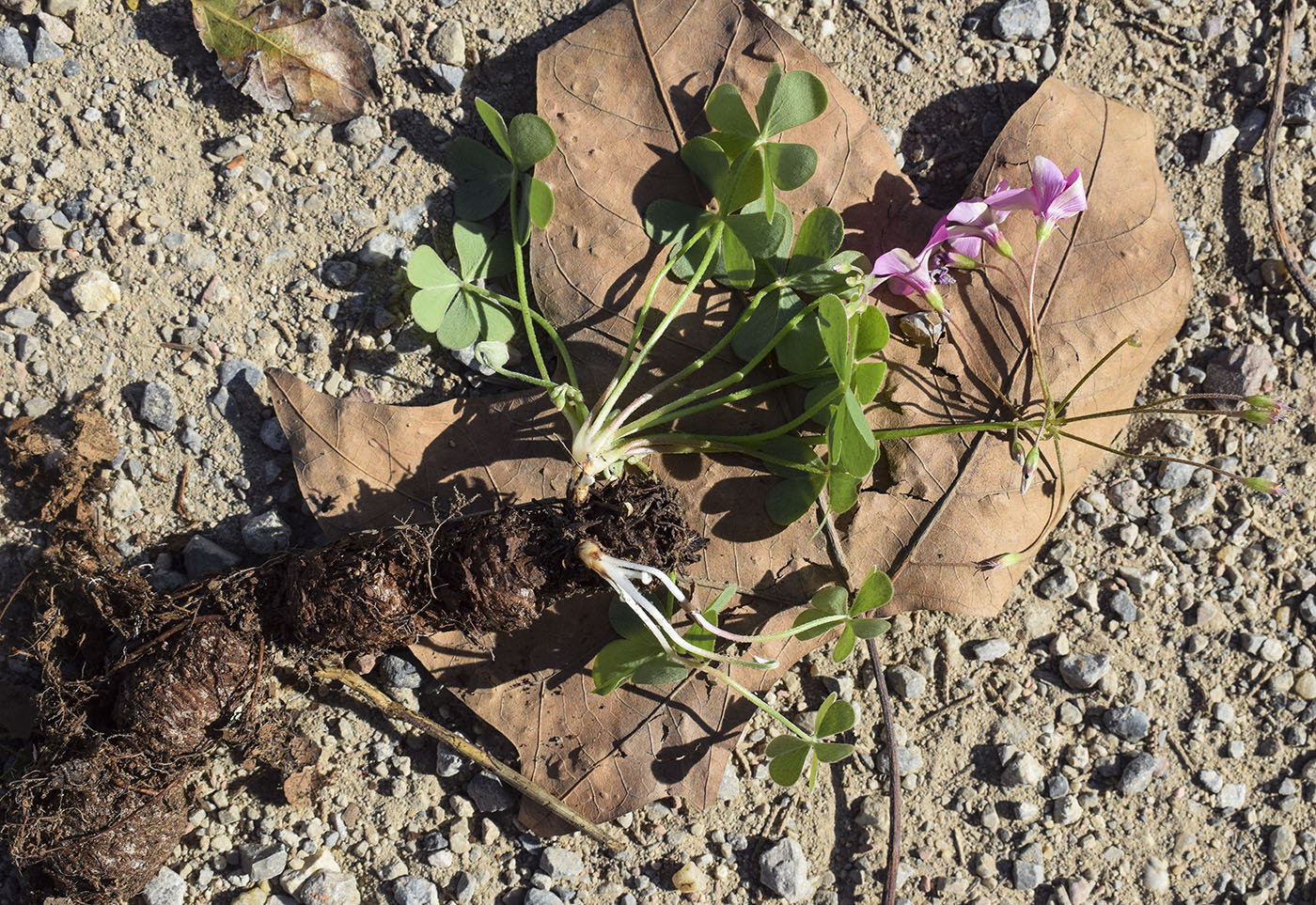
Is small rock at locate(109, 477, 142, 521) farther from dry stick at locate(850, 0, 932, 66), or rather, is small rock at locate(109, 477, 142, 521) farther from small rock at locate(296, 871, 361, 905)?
dry stick at locate(850, 0, 932, 66)

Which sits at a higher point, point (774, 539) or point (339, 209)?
point (339, 209)

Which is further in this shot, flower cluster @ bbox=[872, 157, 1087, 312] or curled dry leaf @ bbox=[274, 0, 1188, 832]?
curled dry leaf @ bbox=[274, 0, 1188, 832]

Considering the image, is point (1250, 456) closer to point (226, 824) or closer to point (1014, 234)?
point (1014, 234)

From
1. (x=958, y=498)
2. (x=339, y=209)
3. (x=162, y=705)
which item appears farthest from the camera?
(x=339, y=209)

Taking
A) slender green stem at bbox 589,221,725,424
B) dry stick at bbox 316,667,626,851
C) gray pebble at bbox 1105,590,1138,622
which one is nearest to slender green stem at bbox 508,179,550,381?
slender green stem at bbox 589,221,725,424

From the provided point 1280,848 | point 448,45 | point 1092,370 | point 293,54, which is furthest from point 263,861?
point 1280,848


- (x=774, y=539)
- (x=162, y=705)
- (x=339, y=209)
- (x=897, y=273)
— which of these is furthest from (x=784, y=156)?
(x=162, y=705)

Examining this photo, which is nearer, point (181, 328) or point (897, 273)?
point (897, 273)
